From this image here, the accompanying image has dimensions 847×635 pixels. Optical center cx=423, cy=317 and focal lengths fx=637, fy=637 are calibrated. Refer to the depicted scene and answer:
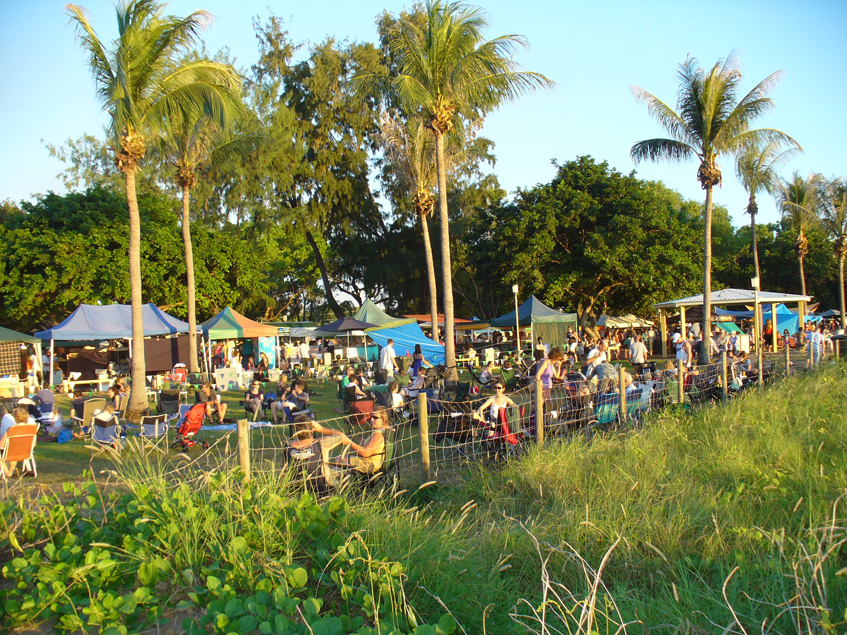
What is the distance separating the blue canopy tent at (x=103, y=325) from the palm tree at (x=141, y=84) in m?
6.21

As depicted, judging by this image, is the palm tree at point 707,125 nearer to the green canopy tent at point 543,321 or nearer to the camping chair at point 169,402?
the green canopy tent at point 543,321

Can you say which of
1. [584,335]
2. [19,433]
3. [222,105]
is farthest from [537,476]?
[584,335]

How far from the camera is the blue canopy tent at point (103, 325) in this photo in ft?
57.7

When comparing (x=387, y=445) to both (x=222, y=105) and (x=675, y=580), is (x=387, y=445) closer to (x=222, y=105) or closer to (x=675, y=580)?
(x=675, y=580)

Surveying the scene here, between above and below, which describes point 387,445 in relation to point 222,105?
below

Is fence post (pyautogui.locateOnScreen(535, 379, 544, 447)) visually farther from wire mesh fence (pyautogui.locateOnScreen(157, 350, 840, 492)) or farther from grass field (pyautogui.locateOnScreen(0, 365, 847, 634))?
grass field (pyautogui.locateOnScreen(0, 365, 847, 634))

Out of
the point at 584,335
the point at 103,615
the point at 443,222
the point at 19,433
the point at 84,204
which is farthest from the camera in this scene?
the point at 584,335

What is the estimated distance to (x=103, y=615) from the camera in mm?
3000

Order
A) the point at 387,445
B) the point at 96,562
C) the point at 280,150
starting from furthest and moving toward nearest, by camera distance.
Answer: the point at 280,150 < the point at 387,445 < the point at 96,562

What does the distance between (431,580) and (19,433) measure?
6270mm

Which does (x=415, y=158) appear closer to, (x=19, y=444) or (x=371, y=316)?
(x=371, y=316)

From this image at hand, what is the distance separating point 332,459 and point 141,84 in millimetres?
8759

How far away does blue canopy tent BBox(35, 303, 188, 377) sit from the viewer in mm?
17594

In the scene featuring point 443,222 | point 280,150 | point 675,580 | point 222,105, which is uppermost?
point 280,150
